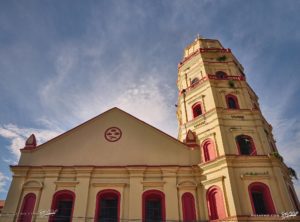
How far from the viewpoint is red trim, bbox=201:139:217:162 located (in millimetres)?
20147

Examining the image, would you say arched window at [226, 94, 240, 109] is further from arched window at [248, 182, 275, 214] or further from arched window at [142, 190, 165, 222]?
arched window at [142, 190, 165, 222]

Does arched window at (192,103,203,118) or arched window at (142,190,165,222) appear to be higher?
arched window at (192,103,203,118)

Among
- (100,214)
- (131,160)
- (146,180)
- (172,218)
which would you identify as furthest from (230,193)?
(100,214)

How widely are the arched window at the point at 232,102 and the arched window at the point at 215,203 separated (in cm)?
784

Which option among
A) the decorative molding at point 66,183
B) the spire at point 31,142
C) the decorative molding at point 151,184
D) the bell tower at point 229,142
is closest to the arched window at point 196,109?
the bell tower at point 229,142

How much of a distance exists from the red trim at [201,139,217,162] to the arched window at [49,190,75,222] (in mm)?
10281

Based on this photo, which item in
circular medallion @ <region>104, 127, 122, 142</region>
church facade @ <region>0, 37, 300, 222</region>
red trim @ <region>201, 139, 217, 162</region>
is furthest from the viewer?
circular medallion @ <region>104, 127, 122, 142</region>

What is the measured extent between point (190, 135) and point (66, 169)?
33.4 ft

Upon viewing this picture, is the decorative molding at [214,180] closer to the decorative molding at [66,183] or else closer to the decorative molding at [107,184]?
the decorative molding at [107,184]

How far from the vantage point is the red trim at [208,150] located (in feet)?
66.1

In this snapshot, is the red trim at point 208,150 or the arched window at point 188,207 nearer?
the arched window at point 188,207

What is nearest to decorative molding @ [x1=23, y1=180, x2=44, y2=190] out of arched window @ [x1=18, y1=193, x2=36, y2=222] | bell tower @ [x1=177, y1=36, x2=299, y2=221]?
arched window @ [x1=18, y1=193, x2=36, y2=222]

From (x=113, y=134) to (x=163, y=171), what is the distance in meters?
5.32

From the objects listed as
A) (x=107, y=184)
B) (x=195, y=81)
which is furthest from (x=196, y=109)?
(x=107, y=184)
